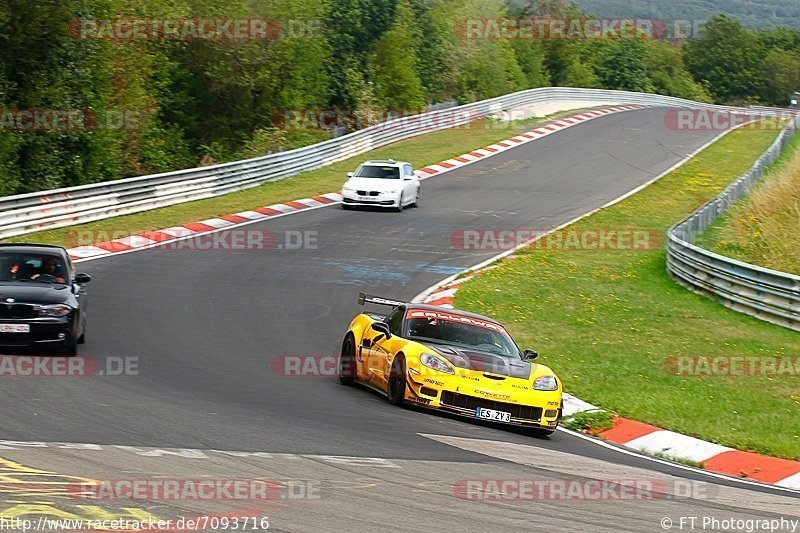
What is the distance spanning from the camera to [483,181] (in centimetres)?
3859

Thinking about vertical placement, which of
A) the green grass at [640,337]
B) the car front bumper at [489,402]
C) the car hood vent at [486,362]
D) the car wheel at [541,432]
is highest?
the car hood vent at [486,362]

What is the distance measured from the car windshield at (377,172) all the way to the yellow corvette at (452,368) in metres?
18.0

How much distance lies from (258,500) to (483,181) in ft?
103

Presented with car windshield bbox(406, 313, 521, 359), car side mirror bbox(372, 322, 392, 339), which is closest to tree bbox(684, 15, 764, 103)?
car windshield bbox(406, 313, 521, 359)

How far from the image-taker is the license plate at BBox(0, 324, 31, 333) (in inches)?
543

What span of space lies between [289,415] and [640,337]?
27.4 ft

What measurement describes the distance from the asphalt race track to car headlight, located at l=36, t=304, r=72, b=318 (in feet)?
2.37

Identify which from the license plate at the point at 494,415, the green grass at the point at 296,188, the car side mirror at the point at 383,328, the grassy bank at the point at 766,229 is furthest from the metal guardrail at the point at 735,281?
the green grass at the point at 296,188

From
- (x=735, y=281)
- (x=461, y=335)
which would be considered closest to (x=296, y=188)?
(x=735, y=281)

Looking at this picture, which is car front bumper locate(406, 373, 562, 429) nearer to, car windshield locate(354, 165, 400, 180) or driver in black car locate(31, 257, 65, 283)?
driver in black car locate(31, 257, 65, 283)

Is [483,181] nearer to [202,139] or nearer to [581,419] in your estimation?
[202,139]

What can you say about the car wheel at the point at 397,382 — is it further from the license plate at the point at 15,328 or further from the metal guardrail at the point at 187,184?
the metal guardrail at the point at 187,184

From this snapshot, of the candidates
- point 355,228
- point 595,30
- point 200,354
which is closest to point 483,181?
point 355,228

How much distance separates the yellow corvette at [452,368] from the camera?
40.8ft
